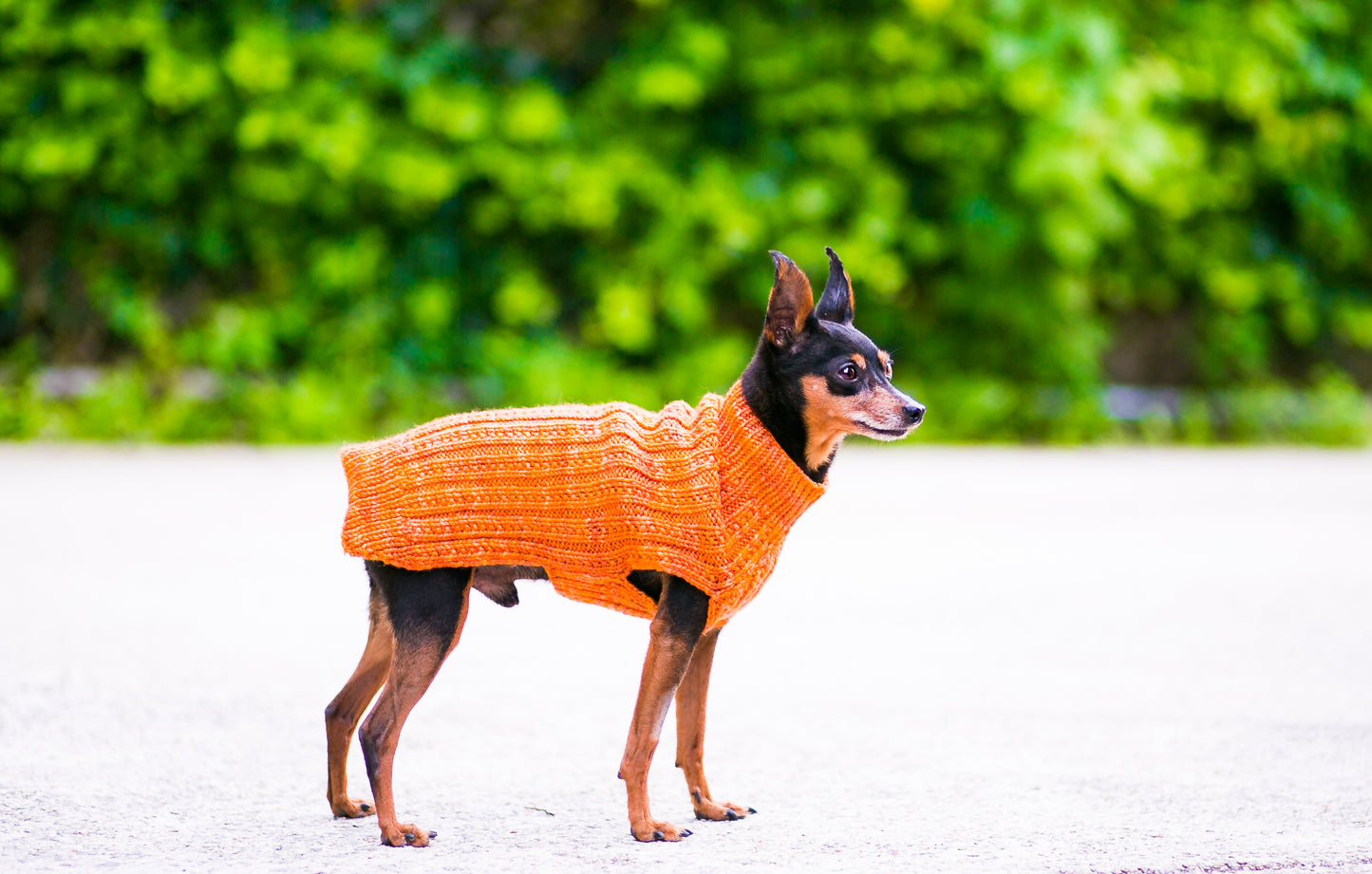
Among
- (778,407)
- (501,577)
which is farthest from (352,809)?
(778,407)

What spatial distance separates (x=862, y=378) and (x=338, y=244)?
29.9 ft

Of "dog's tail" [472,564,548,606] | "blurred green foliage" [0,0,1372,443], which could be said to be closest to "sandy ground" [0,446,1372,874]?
"dog's tail" [472,564,548,606]

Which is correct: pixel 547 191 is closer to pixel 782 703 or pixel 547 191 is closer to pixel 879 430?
pixel 782 703

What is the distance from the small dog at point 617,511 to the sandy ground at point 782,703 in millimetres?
285

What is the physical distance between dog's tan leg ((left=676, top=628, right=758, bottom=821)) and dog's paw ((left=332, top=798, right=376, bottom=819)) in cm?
70

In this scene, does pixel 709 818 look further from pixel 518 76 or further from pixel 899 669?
pixel 518 76

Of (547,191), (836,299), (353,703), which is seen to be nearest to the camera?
(353,703)

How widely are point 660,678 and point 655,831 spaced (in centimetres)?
34

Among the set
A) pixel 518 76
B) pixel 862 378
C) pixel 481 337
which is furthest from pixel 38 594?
pixel 518 76

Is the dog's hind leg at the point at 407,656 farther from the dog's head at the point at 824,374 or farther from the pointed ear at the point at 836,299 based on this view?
the pointed ear at the point at 836,299

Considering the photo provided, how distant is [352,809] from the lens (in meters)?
3.50

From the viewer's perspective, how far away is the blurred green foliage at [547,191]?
1156 centimetres

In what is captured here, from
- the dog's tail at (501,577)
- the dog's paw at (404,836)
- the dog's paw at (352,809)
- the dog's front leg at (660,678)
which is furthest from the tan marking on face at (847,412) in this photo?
the dog's paw at (352,809)

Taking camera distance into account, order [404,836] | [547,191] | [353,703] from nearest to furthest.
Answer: [404,836]
[353,703]
[547,191]
